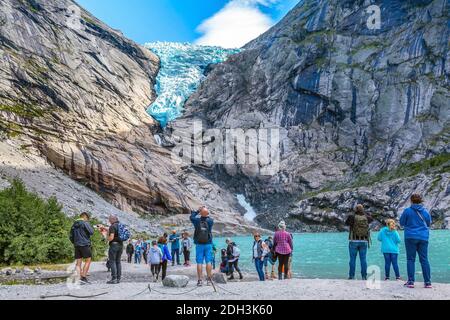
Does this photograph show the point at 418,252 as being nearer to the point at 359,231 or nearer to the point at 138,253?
the point at 359,231

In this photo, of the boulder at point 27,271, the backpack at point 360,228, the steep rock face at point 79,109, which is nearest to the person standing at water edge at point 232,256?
the backpack at point 360,228

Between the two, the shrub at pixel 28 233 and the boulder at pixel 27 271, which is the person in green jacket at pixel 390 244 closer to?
the boulder at pixel 27 271

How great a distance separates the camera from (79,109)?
4456 inches

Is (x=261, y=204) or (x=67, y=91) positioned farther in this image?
(x=261, y=204)

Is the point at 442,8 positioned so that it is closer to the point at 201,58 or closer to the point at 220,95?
the point at 220,95

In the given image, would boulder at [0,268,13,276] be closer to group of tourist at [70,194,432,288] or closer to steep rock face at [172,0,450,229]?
group of tourist at [70,194,432,288]

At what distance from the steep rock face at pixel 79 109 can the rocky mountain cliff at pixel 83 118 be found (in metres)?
0.25

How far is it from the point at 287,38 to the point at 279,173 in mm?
54331

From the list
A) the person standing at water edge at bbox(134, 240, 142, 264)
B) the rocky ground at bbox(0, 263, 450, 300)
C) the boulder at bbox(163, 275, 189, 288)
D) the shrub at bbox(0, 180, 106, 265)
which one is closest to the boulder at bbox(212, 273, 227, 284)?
the boulder at bbox(163, 275, 189, 288)

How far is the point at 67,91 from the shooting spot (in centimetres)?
11356

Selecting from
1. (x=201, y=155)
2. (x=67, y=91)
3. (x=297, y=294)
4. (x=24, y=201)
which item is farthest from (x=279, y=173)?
(x=297, y=294)

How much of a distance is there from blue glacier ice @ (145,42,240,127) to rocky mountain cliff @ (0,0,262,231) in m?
10.3

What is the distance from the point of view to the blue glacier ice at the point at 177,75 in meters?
152
